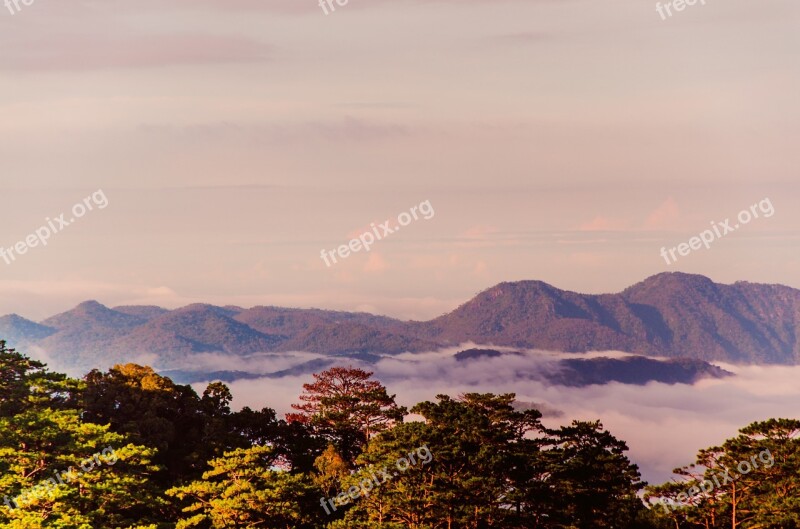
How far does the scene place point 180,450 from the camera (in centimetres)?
8269

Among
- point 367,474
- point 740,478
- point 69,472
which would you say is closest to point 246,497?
point 367,474

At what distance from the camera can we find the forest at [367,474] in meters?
62.5

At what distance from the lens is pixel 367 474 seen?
230 ft

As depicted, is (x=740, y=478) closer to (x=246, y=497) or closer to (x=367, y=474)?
(x=367, y=474)

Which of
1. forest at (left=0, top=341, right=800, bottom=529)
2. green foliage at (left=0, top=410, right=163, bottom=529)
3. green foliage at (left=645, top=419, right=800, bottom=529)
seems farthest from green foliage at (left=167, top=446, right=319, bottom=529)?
green foliage at (left=645, top=419, right=800, bottom=529)

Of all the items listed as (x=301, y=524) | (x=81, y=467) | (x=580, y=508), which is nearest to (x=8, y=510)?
(x=81, y=467)

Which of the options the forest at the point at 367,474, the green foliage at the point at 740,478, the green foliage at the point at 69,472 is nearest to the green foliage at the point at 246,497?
the forest at the point at 367,474

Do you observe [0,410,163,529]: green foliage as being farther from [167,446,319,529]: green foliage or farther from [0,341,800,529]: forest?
[167,446,319,529]: green foliage

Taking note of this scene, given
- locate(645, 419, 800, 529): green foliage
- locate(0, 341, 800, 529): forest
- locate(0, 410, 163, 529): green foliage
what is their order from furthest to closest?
locate(645, 419, 800, 529): green foliage → locate(0, 341, 800, 529): forest → locate(0, 410, 163, 529): green foliage

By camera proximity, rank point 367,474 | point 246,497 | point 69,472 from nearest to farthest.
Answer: point 69,472 → point 246,497 → point 367,474

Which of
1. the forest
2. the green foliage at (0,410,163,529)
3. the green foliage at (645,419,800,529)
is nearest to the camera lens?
the green foliage at (0,410,163,529)

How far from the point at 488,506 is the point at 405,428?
8288 millimetres

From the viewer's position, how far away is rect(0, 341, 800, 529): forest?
62.5 m

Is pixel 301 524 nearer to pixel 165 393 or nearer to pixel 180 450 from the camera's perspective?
pixel 180 450
